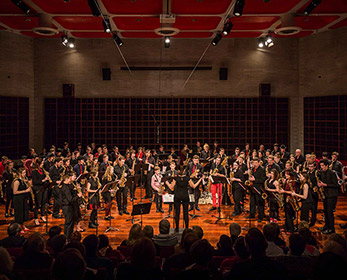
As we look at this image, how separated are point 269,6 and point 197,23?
345 cm

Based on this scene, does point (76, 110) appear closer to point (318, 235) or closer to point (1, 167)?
point (1, 167)

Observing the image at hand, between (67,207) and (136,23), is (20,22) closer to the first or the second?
(136,23)

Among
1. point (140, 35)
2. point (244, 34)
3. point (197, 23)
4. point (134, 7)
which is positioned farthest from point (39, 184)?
point (244, 34)

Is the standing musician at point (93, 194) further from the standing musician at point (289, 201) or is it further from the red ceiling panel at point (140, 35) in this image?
the red ceiling panel at point (140, 35)

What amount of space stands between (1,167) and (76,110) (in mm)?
6308

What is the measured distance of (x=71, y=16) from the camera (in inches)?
520

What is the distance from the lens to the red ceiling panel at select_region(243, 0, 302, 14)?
450 inches

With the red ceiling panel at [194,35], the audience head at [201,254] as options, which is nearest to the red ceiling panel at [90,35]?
the red ceiling panel at [194,35]

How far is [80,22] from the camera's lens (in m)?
14.2

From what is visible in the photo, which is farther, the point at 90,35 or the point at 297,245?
the point at 90,35

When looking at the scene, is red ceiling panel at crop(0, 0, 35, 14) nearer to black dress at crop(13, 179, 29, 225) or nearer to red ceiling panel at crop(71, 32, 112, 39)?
red ceiling panel at crop(71, 32, 112, 39)

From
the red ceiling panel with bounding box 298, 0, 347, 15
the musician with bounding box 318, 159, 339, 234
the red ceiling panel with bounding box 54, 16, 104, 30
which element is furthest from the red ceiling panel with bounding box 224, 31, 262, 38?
the musician with bounding box 318, 159, 339, 234

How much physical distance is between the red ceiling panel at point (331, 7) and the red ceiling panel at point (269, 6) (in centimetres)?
64

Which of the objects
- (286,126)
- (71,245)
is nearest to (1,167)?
(71,245)
